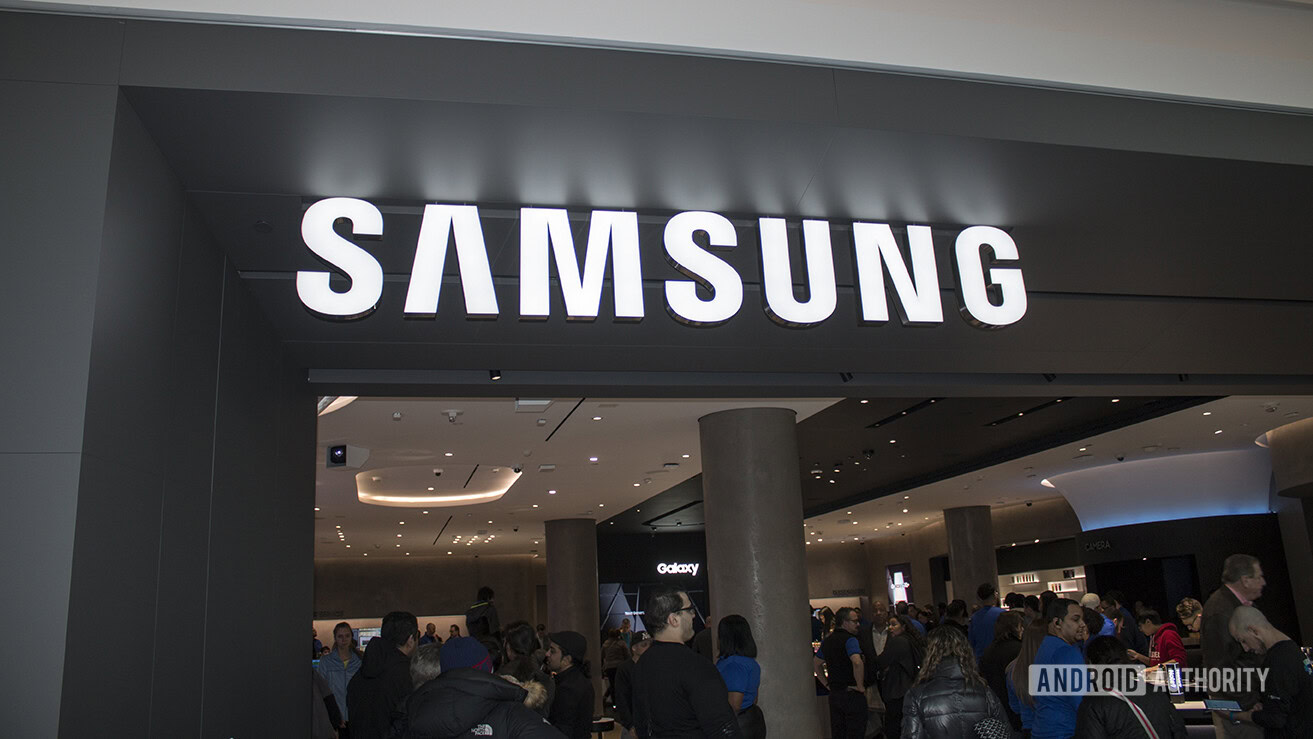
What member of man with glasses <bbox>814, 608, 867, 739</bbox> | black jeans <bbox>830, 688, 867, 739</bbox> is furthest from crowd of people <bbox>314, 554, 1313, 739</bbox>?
black jeans <bbox>830, 688, 867, 739</bbox>

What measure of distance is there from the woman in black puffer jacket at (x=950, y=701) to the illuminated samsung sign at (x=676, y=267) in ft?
4.47

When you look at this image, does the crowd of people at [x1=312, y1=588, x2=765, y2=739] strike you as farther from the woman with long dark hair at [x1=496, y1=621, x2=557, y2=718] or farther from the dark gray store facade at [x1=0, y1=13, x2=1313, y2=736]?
the dark gray store facade at [x1=0, y1=13, x2=1313, y2=736]

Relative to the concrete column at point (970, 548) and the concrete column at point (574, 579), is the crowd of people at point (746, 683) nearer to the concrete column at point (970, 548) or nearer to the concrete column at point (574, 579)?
the concrete column at point (574, 579)

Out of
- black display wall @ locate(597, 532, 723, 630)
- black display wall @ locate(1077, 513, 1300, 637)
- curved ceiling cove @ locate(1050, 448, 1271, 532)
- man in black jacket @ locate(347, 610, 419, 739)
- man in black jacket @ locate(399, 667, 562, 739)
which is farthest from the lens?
black display wall @ locate(597, 532, 723, 630)

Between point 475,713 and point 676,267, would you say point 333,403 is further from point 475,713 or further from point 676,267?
point 475,713

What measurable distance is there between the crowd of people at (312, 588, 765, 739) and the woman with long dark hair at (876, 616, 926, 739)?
2.03 m

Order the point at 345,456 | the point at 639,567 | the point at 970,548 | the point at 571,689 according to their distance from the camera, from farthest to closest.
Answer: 1. the point at 639,567
2. the point at 970,548
3. the point at 345,456
4. the point at 571,689

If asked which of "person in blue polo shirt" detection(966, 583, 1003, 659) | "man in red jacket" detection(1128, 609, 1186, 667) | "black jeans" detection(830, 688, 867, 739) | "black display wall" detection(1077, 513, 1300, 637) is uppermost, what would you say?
"black display wall" detection(1077, 513, 1300, 637)

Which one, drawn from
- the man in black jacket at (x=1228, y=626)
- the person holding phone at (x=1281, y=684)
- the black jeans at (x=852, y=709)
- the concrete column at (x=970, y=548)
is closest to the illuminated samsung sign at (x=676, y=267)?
the person holding phone at (x=1281, y=684)

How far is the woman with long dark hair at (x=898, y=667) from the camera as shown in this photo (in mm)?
7086

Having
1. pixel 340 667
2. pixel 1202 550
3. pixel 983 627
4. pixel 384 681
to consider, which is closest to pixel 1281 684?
pixel 384 681

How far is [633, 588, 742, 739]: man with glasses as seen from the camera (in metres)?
3.50

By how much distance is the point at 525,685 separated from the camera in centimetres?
438

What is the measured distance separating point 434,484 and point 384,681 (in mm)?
8557
